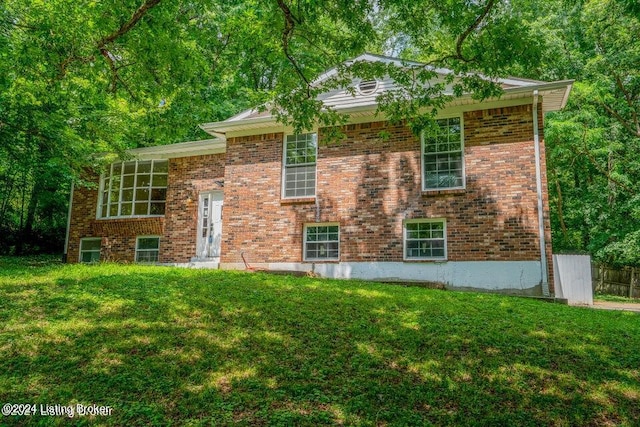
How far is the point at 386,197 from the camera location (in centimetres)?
1129

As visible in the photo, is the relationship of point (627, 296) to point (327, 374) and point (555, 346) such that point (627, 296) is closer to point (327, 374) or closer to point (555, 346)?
point (555, 346)

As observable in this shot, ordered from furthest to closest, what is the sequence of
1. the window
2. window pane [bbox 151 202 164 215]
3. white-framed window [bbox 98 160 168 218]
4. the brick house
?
white-framed window [bbox 98 160 168 218] → window pane [bbox 151 202 164 215] → the window → the brick house

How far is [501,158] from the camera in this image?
1043cm

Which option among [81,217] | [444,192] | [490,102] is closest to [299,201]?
[444,192]

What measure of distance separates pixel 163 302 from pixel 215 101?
16069 mm

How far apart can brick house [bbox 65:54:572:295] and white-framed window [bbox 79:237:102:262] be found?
2.17 metres

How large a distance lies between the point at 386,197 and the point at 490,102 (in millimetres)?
3507

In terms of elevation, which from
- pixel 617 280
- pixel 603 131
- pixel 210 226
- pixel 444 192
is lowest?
pixel 617 280

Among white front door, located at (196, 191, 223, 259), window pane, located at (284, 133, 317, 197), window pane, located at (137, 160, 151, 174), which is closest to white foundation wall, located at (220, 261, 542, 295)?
window pane, located at (284, 133, 317, 197)

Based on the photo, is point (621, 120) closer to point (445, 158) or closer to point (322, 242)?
point (445, 158)

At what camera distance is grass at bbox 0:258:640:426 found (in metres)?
3.59

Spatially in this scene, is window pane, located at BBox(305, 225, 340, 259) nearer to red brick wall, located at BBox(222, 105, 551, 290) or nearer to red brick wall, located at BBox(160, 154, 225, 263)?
red brick wall, located at BBox(222, 105, 551, 290)

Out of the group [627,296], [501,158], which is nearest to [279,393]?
[501,158]

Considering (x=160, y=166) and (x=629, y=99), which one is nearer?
(x=160, y=166)
